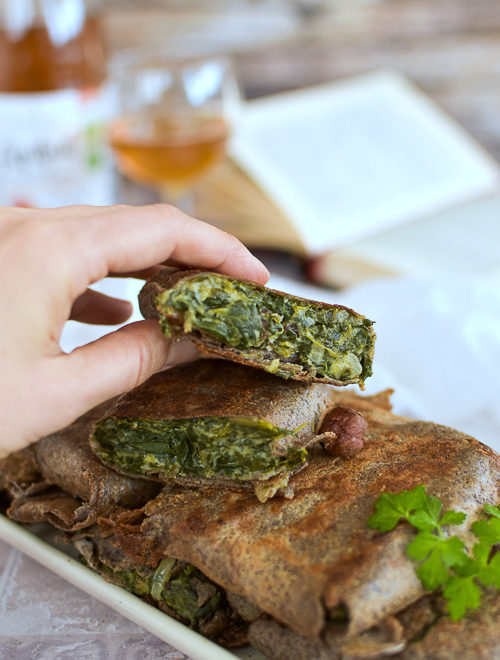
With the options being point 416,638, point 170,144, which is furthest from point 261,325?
point 170,144

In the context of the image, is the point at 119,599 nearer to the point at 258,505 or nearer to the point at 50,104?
the point at 258,505

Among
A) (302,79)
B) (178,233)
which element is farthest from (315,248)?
A: (178,233)

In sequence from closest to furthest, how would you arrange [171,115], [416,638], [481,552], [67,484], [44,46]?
1. [416,638]
2. [481,552]
3. [67,484]
4. [44,46]
5. [171,115]

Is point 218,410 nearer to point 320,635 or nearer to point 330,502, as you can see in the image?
point 330,502

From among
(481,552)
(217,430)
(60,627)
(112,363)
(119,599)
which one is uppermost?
(112,363)

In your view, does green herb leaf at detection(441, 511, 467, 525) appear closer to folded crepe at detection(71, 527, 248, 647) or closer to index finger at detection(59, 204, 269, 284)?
folded crepe at detection(71, 527, 248, 647)

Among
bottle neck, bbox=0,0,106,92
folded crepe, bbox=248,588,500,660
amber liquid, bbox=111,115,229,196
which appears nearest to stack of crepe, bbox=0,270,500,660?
folded crepe, bbox=248,588,500,660
